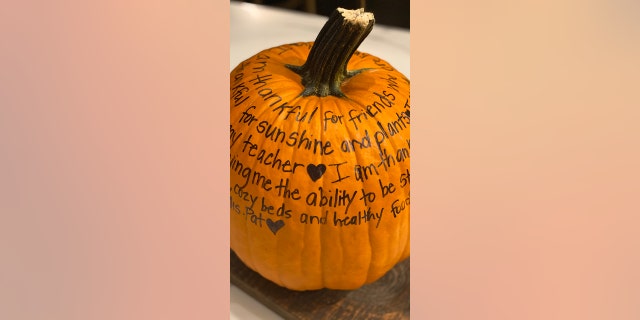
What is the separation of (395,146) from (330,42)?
0.42 feet

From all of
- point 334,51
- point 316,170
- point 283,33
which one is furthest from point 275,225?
point 283,33

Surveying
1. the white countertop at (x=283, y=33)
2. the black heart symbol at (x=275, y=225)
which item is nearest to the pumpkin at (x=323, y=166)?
the black heart symbol at (x=275, y=225)

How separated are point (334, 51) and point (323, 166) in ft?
0.41

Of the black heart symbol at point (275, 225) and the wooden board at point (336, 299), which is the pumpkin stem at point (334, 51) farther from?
the wooden board at point (336, 299)

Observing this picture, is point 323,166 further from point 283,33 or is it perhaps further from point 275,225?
point 283,33

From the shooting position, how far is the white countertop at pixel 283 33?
3.54 ft

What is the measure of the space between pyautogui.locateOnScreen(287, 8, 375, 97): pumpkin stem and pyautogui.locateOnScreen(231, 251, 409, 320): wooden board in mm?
243

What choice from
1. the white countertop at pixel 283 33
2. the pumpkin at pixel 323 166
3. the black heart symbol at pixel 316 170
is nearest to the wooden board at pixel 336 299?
the pumpkin at pixel 323 166

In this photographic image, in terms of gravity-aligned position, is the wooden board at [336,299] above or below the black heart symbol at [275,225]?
below

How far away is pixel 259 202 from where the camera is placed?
0.64 meters

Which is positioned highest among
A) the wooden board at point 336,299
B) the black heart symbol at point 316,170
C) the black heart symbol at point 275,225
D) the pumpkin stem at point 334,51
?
the pumpkin stem at point 334,51

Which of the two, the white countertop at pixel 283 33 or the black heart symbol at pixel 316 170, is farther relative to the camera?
the white countertop at pixel 283 33
